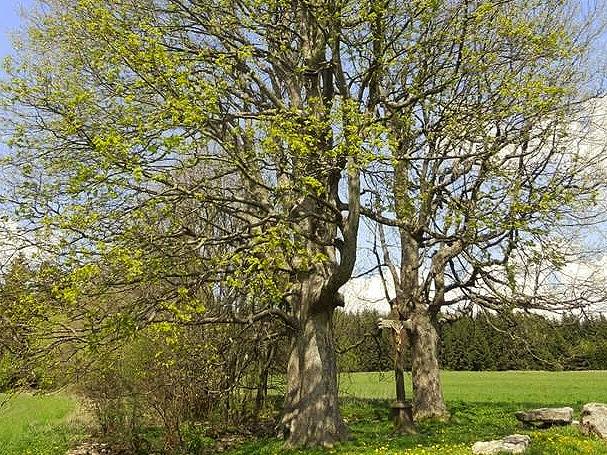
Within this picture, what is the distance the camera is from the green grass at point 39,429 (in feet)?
52.1

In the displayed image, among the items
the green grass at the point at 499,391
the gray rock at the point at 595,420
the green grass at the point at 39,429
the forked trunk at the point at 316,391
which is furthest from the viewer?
the green grass at the point at 499,391

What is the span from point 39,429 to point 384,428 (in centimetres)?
1178

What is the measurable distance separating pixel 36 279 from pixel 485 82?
33.7 feet

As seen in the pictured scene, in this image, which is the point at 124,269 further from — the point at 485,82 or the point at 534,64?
the point at 534,64

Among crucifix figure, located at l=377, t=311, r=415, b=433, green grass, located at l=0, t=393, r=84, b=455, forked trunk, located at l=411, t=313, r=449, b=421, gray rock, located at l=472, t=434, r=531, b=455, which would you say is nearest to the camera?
gray rock, located at l=472, t=434, r=531, b=455

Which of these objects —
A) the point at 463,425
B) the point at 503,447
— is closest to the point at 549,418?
the point at 463,425

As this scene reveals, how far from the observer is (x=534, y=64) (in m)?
13.3

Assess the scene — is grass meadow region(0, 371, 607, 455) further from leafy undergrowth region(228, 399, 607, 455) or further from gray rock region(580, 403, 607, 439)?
gray rock region(580, 403, 607, 439)

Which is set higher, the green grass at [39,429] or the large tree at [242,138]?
the large tree at [242,138]

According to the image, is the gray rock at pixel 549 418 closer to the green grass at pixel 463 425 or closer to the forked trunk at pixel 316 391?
the green grass at pixel 463 425

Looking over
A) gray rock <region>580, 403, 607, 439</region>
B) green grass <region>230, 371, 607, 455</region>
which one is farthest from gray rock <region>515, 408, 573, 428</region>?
gray rock <region>580, 403, 607, 439</region>

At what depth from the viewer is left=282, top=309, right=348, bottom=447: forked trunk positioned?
41.7ft

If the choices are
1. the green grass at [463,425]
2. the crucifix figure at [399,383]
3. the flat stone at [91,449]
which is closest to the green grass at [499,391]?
the green grass at [463,425]

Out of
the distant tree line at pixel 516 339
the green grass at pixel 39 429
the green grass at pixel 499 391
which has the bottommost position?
the green grass at pixel 39 429
